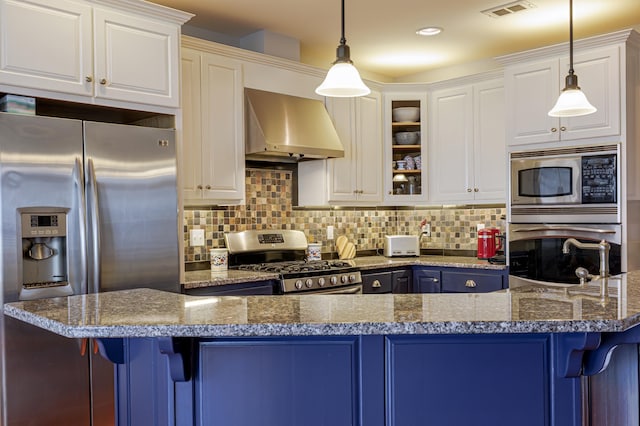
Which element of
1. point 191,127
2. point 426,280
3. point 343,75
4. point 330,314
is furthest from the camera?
point 426,280

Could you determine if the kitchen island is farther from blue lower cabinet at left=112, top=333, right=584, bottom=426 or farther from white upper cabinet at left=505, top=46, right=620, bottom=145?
white upper cabinet at left=505, top=46, right=620, bottom=145

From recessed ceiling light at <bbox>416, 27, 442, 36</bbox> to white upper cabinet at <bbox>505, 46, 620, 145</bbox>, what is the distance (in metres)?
0.59

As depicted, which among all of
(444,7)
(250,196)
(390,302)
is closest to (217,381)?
(390,302)

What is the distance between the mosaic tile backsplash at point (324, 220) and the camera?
3.95m

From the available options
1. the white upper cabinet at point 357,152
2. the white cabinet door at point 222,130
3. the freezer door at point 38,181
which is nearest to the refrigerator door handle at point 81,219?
the freezer door at point 38,181

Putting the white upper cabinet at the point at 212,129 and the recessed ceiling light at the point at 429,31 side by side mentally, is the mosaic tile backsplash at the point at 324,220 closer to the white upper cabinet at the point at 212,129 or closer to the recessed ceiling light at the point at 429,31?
the white upper cabinet at the point at 212,129

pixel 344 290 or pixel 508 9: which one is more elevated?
pixel 508 9

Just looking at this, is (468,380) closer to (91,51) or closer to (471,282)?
(91,51)

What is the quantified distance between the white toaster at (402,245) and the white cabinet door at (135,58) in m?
2.35

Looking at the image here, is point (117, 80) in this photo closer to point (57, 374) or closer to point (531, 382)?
point (57, 374)

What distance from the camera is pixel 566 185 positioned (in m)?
3.84

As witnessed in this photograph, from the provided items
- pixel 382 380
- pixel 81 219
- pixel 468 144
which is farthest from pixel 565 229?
pixel 81 219

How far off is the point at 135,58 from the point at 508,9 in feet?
7.71

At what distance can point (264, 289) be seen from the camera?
137 inches
